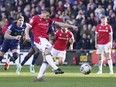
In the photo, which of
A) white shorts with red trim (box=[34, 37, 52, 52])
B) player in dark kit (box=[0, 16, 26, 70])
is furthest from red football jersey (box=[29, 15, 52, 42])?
player in dark kit (box=[0, 16, 26, 70])

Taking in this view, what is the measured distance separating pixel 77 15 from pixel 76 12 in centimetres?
43

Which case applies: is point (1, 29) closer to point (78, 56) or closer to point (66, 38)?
point (78, 56)

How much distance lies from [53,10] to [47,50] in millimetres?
16828

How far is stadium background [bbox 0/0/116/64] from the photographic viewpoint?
30.3 meters

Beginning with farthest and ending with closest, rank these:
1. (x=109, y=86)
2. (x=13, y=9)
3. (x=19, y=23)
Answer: (x=13, y=9)
(x=19, y=23)
(x=109, y=86)

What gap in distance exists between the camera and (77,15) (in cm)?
3272

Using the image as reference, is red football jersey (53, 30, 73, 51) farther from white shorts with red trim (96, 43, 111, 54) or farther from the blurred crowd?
the blurred crowd

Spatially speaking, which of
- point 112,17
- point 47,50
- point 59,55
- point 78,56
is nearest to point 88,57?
point 78,56

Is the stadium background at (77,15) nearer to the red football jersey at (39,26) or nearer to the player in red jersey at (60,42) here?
the player in red jersey at (60,42)

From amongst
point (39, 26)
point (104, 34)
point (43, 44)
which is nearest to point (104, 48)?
point (104, 34)

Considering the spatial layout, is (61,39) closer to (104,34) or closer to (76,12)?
(104,34)

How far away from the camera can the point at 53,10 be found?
110 feet

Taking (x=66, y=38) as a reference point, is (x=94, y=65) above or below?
below

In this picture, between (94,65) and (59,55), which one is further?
(94,65)
